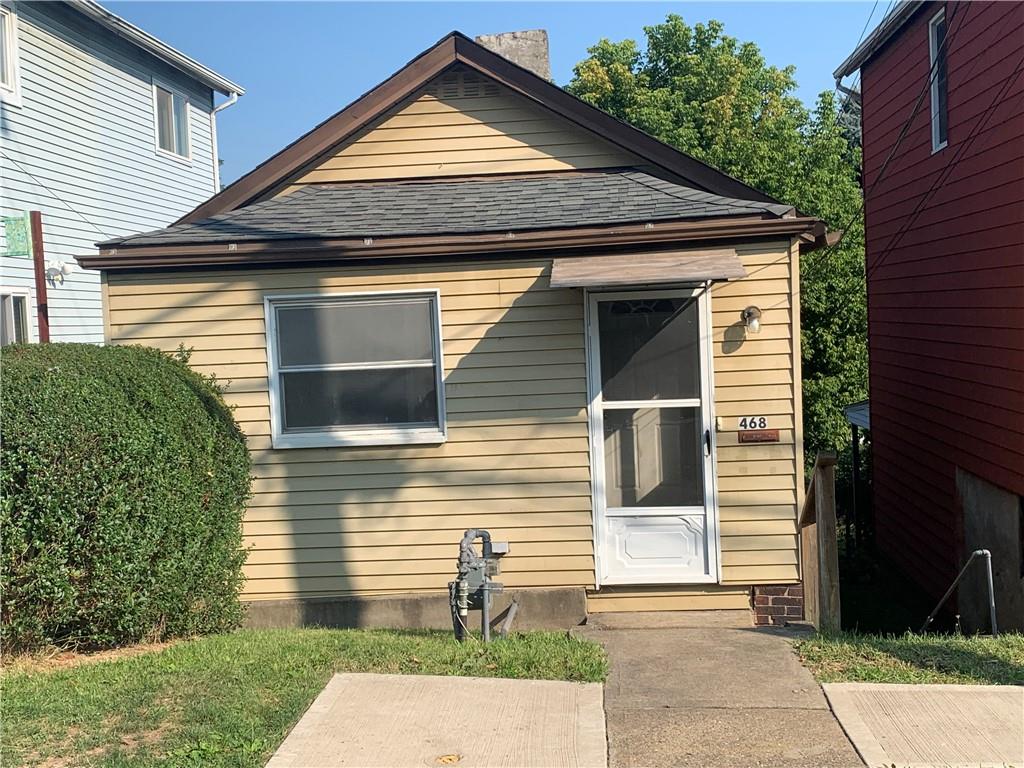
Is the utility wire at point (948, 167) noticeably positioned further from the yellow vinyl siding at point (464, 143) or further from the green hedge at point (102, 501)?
the green hedge at point (102, 501)

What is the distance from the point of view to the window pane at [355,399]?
824 centimetres

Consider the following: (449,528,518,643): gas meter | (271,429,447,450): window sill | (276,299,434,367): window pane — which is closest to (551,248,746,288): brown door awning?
(276,299,434,367): window pane

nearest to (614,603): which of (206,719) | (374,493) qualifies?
(374,493)

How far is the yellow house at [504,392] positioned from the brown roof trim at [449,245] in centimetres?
2

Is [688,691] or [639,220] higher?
[639,220]

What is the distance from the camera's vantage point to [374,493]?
8219 mm

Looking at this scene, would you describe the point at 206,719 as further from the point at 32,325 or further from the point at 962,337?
the point at 32,325

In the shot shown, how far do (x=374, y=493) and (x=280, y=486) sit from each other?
0.74m

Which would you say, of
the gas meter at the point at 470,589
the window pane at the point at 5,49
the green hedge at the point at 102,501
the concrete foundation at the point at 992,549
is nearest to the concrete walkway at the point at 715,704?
the gas meter at the point at 470,589

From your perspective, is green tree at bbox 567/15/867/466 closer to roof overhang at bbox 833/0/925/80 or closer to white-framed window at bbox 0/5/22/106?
roof overhang at bbox 833/0/925/80

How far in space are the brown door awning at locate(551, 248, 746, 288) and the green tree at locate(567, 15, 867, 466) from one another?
415 inches

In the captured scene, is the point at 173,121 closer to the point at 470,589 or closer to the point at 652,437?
the point at 652,437

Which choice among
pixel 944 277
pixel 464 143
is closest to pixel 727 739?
pixel 464 143

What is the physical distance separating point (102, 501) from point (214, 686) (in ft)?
4.66
